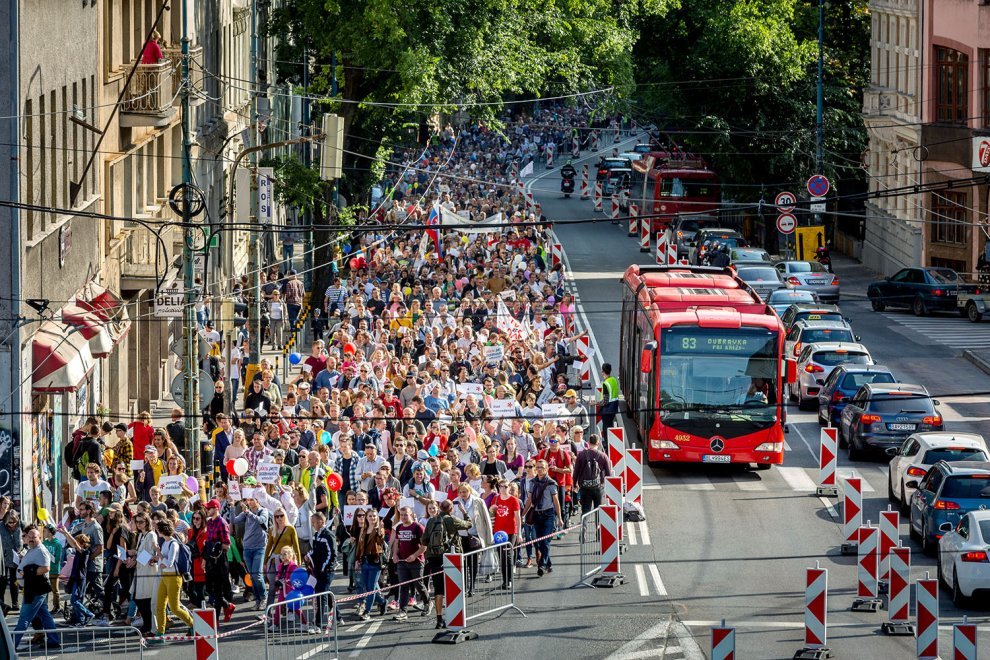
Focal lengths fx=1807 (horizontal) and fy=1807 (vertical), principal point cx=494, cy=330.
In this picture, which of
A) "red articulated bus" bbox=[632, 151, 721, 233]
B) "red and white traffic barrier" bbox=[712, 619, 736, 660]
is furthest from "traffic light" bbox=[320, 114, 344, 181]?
"red articulated bus" bbox=[632, 151, 721, 233]

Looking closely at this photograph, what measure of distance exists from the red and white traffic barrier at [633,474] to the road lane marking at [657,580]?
7.47 ft

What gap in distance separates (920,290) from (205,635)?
37.6 meters

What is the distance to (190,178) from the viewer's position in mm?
27406

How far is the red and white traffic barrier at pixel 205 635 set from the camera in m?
17.0

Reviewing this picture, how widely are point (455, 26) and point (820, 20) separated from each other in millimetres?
22200

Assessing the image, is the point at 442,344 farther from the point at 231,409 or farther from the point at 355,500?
the point at 355,500

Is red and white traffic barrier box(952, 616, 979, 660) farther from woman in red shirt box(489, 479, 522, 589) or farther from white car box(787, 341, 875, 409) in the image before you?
white car box(787, 341, 875, 409)

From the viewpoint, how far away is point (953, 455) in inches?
1096

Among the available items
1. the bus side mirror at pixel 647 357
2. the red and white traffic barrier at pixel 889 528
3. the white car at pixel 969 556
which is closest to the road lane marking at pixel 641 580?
the red and white traffic barrier at pixel 889 528

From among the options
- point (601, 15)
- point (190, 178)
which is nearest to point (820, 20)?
point (601, 15)

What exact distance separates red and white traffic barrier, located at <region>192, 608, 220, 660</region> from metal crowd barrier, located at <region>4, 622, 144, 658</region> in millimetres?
2473

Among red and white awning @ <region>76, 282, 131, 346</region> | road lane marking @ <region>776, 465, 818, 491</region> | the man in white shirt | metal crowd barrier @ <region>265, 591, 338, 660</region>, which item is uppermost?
red and white awning @ <region>76, 282, 131, 346</region>

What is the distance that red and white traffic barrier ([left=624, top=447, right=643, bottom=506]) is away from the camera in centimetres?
2647

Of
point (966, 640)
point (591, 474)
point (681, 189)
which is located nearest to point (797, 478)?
point (591, 474)
